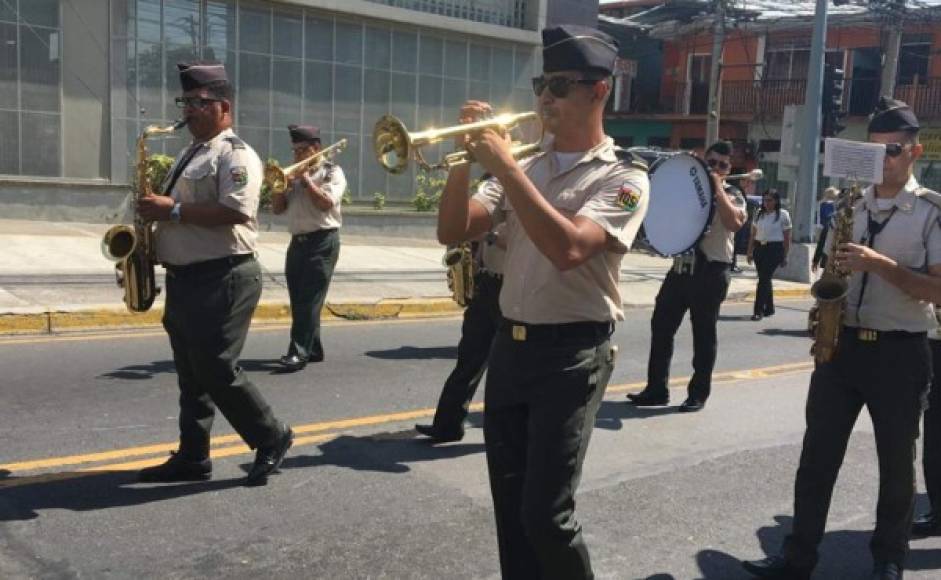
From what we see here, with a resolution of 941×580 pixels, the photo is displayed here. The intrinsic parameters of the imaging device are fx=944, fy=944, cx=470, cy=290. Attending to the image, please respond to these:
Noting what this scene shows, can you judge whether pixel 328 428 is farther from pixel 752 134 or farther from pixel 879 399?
pixel 752 134

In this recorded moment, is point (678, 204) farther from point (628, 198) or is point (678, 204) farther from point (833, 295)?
point (628, 198)

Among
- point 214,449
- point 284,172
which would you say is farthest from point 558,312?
point 284,172

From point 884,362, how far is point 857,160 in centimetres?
83

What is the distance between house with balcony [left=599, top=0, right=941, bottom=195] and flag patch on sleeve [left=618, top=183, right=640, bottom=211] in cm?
2626

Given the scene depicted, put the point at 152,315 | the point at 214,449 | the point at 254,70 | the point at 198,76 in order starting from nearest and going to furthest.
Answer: the point at 198,76, the point at 214,449, the point at 152,315, the point at 254,70

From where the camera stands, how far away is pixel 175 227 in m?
4.67

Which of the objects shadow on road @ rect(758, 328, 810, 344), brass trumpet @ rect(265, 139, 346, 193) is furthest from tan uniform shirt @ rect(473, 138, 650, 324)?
shadow on road @ rect(758, 328, 810, 344)

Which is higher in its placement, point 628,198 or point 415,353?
point 628,198

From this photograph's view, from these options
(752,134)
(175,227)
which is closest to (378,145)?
(175,227)

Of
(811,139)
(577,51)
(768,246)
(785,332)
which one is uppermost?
(811,139)

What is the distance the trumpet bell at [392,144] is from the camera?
3.34 m

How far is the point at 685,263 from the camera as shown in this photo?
7.06m

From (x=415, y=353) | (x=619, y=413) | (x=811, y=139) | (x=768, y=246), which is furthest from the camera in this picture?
(x=811, y=139)

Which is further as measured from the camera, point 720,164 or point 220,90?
point 720,164
